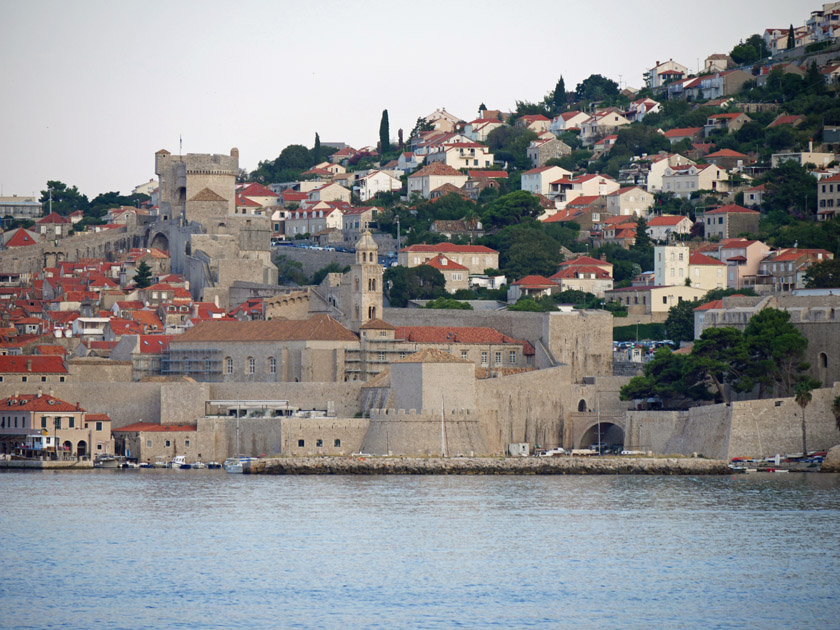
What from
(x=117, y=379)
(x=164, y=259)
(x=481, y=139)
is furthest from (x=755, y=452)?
(x=481, y=139)

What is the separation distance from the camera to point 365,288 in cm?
5941

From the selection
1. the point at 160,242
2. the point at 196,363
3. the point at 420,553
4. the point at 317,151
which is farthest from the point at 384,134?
the point at 420,553

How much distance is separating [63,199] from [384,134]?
783 inches

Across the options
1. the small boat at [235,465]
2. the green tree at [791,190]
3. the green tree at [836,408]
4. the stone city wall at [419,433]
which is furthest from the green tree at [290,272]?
the green tree at [836,408]

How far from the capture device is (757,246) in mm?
70750

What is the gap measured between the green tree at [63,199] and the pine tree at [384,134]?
18.3 meters

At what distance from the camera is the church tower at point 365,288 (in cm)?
5928

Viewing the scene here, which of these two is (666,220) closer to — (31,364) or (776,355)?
(776,355)

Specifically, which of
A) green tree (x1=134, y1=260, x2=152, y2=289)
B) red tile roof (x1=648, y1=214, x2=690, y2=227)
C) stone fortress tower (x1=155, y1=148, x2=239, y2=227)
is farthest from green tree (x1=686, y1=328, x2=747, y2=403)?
stone fortress tower (x1=155, y1=148, x2=239, y2=227)

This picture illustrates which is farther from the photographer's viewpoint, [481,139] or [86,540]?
[481,139]

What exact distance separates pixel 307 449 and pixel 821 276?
22036 mm

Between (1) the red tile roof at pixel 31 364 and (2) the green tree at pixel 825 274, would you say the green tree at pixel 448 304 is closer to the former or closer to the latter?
(2) the green tree at pixel 825 274

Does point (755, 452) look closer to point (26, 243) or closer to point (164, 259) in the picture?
point (164, 259)

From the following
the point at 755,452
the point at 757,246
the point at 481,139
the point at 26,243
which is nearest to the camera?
the point at 755,452
